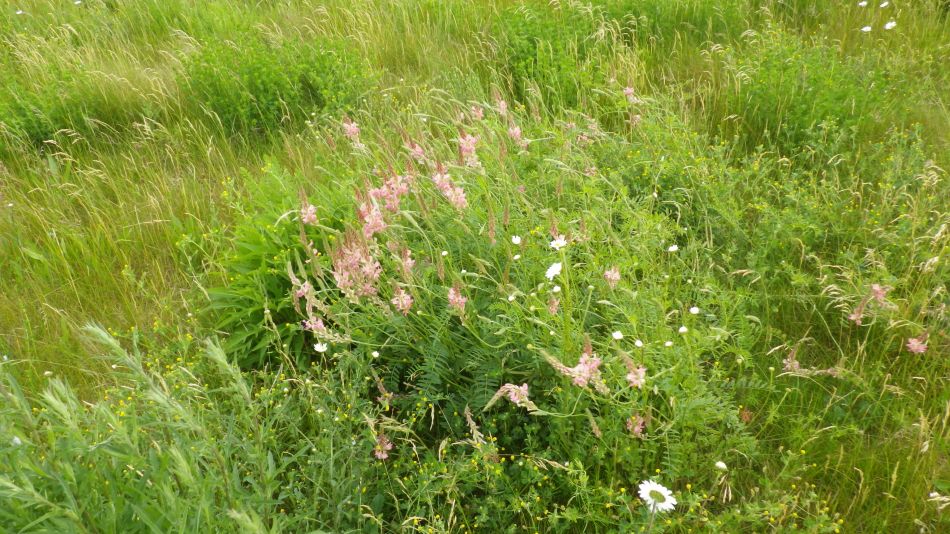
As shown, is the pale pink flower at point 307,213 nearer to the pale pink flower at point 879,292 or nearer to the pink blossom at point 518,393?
the pink blossom at point 518,393

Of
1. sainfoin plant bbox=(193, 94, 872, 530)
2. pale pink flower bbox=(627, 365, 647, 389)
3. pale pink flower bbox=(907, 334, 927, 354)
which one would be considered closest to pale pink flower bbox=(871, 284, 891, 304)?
pale pink flower bbox=(907, 334, 927, 354)

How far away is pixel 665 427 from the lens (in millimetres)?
2100

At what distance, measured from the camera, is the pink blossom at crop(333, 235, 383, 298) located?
2289 mm

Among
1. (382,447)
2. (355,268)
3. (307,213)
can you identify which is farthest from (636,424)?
(307,213)

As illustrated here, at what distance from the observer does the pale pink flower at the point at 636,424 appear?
2.14 meters

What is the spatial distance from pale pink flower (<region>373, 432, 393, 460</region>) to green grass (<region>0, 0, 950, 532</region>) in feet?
0.13

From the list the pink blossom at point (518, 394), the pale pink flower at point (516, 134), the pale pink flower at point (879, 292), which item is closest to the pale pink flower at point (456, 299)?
the pink blossom at point (518, 394)

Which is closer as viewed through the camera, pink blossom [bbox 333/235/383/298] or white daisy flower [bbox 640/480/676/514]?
white daisy flower [bbox 640/480/676/514]

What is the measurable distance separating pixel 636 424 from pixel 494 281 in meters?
0.63

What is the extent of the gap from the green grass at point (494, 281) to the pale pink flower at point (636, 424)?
35 mm

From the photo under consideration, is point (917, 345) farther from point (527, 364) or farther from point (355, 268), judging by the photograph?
point (355, 268)

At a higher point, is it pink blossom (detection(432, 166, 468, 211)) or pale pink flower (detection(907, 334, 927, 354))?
pink blossom (detection(432, 166, 468, 211))

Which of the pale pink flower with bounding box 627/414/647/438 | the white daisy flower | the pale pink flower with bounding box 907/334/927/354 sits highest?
the white daisy flower

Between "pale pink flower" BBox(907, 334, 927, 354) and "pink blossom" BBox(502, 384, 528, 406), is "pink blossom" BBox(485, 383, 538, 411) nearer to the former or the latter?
"pink blossom" BBox(502, 384, 528, 406)
